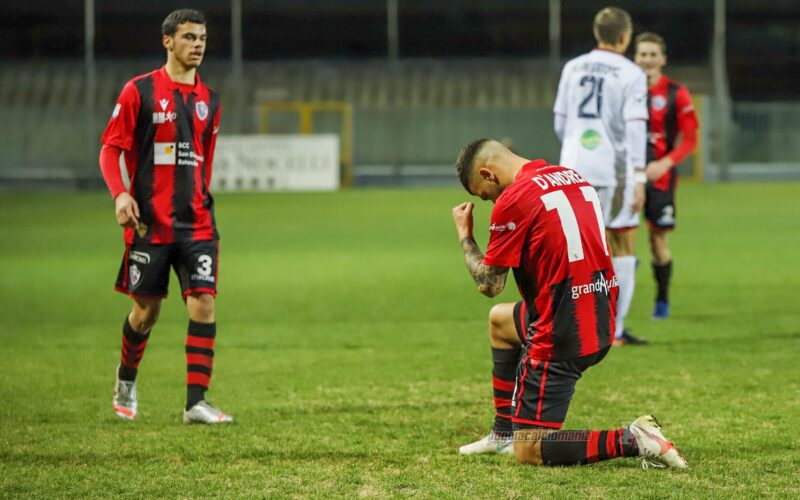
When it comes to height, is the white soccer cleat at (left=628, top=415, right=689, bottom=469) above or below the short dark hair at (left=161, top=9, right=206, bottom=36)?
below

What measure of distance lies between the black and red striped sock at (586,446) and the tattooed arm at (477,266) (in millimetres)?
658

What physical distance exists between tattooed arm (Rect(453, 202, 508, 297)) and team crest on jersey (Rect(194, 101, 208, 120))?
1.81 m

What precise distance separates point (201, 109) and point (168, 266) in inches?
33.3

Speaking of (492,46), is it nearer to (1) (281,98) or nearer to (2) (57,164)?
(1) (281,98)

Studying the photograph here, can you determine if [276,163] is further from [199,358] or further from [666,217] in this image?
[199,358]

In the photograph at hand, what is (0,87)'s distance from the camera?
3903 cm

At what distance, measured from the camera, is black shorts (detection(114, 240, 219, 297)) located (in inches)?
239

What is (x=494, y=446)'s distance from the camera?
5207 mm

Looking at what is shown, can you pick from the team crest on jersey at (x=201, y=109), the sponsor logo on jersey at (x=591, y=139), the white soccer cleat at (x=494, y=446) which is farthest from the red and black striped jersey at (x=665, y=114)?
the white soccer cleat at (x=494, y=446)

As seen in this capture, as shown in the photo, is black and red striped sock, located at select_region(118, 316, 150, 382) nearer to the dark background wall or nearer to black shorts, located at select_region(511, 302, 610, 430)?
black shorts, located at select_region(511, 302, 610, 430)

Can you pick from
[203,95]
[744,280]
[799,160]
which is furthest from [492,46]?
[203,95]

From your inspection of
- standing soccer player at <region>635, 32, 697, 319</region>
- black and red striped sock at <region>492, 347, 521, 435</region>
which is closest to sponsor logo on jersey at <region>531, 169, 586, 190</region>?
black and red striped sock at <region>492, 347, 521, 435</region>

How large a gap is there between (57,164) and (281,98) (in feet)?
25.5

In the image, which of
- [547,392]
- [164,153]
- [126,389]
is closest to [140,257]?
[164,153]
